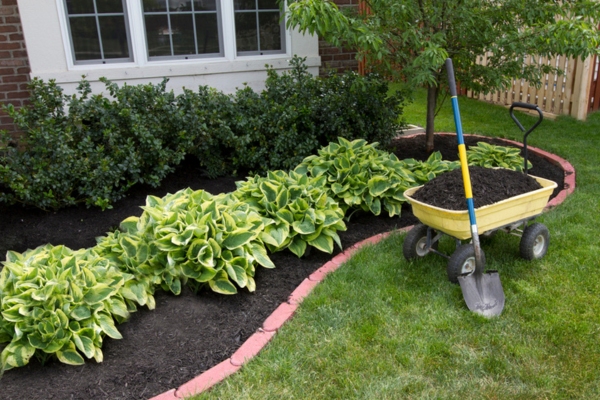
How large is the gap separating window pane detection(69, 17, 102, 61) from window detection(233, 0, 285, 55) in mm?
1528

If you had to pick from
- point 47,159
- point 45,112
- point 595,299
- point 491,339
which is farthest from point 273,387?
point 45,112

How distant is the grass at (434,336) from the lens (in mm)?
2693

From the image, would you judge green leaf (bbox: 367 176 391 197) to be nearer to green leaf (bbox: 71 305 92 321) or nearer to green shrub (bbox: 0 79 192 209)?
green shrub (bbox: 0 79 192 209)

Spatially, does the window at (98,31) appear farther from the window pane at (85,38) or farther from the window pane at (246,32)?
the window pane at (246,32)

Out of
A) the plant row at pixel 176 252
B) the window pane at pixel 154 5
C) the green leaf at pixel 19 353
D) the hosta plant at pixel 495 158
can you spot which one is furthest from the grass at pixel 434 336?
the window pane at pixel 154 5

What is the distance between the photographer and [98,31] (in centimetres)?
545

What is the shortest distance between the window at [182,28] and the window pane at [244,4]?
0.21m

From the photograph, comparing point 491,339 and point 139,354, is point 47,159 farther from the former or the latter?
point 491,339

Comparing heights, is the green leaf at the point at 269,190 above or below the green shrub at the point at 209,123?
below

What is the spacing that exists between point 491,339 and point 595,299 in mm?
898

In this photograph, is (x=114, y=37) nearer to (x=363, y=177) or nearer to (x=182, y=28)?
(x=182, y=28)

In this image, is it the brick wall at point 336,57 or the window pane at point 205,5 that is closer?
the window pane at point 205,5

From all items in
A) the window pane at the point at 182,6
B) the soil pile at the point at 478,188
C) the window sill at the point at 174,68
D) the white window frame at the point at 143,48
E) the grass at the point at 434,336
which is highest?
the window pane at the point at 182,6

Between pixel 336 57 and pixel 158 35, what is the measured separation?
2159 millimetres
